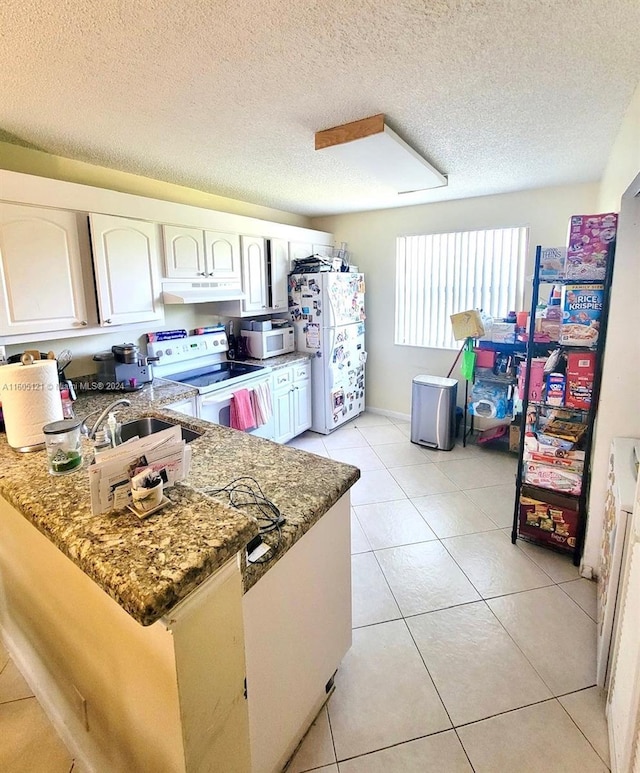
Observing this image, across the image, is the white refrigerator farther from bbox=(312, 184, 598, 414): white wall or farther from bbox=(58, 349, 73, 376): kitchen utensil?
bbox=(58, 349, 73, 376): kitchen utensil

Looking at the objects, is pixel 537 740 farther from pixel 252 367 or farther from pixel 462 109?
pixel 252 367

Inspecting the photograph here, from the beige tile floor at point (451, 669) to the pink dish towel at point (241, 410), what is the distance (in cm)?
120

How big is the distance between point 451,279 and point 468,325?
0.80m

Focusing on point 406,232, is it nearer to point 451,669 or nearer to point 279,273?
point 279,273

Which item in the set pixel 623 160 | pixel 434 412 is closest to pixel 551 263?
pixel 623 160

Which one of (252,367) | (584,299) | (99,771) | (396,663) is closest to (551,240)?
(584,299)

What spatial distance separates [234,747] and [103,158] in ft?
10.2

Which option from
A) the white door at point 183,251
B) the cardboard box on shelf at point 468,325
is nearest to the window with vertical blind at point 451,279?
the cardboard box on shelf at point 468,325

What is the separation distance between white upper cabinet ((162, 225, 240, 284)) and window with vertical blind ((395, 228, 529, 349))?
1926mm

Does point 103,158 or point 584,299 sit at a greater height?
point 103,158

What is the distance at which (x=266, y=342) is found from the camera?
3.84 metres

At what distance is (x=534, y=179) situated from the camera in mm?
3232

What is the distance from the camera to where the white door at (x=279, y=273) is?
12.8 ft

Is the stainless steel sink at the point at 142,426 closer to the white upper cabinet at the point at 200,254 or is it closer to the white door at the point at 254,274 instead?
the white upper cabinet at the point at 200,254
